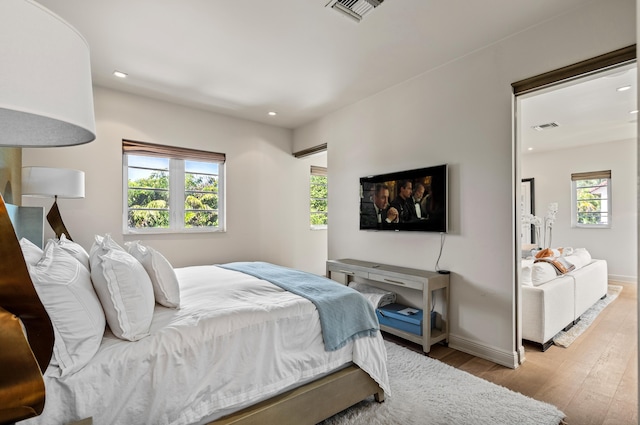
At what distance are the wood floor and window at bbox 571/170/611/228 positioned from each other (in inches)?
140

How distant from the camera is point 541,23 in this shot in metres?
2.50

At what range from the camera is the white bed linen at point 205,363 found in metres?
1.26

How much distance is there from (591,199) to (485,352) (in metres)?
5.41

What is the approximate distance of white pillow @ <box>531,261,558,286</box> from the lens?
3199 millimetres

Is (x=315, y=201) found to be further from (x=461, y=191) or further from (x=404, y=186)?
(x=461, y=191)

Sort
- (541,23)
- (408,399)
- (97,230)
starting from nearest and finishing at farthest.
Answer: (408,399) < (541,23) < (97,230)

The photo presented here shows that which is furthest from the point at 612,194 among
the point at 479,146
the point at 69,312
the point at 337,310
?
the point at 69,312

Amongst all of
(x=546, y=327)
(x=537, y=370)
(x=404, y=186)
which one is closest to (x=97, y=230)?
(x=404, y=186)

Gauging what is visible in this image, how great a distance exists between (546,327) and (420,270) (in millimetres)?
1216

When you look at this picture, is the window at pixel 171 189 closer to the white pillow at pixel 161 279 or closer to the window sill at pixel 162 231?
the window sill at pixel 162 231

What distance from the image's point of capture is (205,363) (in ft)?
→ 4.89

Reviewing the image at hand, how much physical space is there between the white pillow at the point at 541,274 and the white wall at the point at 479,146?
750mm

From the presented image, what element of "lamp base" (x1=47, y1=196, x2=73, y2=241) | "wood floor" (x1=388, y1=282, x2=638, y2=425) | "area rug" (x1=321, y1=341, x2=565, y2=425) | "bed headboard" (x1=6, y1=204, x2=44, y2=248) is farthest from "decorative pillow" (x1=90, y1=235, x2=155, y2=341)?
"wood floor" (x1=388, y1=282, x2=638, y2=425)

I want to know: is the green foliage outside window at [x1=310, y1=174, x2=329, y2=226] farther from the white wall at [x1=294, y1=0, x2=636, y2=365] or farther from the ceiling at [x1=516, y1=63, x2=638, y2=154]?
the ceiling at [x1=516, y1=63, x2=638, y2=154]
